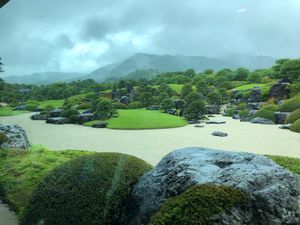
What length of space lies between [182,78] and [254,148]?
63414 millimetres

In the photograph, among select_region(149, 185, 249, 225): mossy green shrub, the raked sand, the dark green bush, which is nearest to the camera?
select_region(149, 185, 249, 225): mossy green shrub

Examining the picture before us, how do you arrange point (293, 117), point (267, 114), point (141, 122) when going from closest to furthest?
point (293, 117), point (141, 122), point (267, 114)

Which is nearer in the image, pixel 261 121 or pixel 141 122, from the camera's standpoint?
pixel 141 122

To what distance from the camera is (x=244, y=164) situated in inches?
196

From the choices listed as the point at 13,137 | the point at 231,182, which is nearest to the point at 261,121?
the point at 13,137

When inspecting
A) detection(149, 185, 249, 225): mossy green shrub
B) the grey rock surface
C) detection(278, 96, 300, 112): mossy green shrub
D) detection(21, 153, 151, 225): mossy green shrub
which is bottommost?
the grey rock surface

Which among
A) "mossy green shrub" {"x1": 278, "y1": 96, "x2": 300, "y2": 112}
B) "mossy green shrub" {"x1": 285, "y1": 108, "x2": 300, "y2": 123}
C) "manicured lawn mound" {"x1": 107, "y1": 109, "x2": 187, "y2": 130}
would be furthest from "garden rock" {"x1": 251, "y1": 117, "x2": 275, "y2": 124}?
"manicured lawn mound" {"x1": 107, "y1": 109, "x2": 187, "y2": 130}

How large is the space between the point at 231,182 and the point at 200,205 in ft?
2.03

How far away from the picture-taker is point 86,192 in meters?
5.91

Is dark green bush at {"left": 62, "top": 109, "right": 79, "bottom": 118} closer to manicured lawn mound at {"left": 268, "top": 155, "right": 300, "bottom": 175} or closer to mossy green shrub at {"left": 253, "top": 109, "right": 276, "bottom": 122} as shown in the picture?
mossy green shrub at {"left": 253, "top": 109, "right": 276, "bottom": 122}

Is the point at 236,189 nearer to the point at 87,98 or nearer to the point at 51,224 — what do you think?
the point at 51,224

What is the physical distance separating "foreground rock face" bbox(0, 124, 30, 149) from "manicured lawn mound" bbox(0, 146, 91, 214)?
2.26 m

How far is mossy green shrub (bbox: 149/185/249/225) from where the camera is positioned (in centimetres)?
405

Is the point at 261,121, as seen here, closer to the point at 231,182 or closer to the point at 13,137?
the point at 13,137
